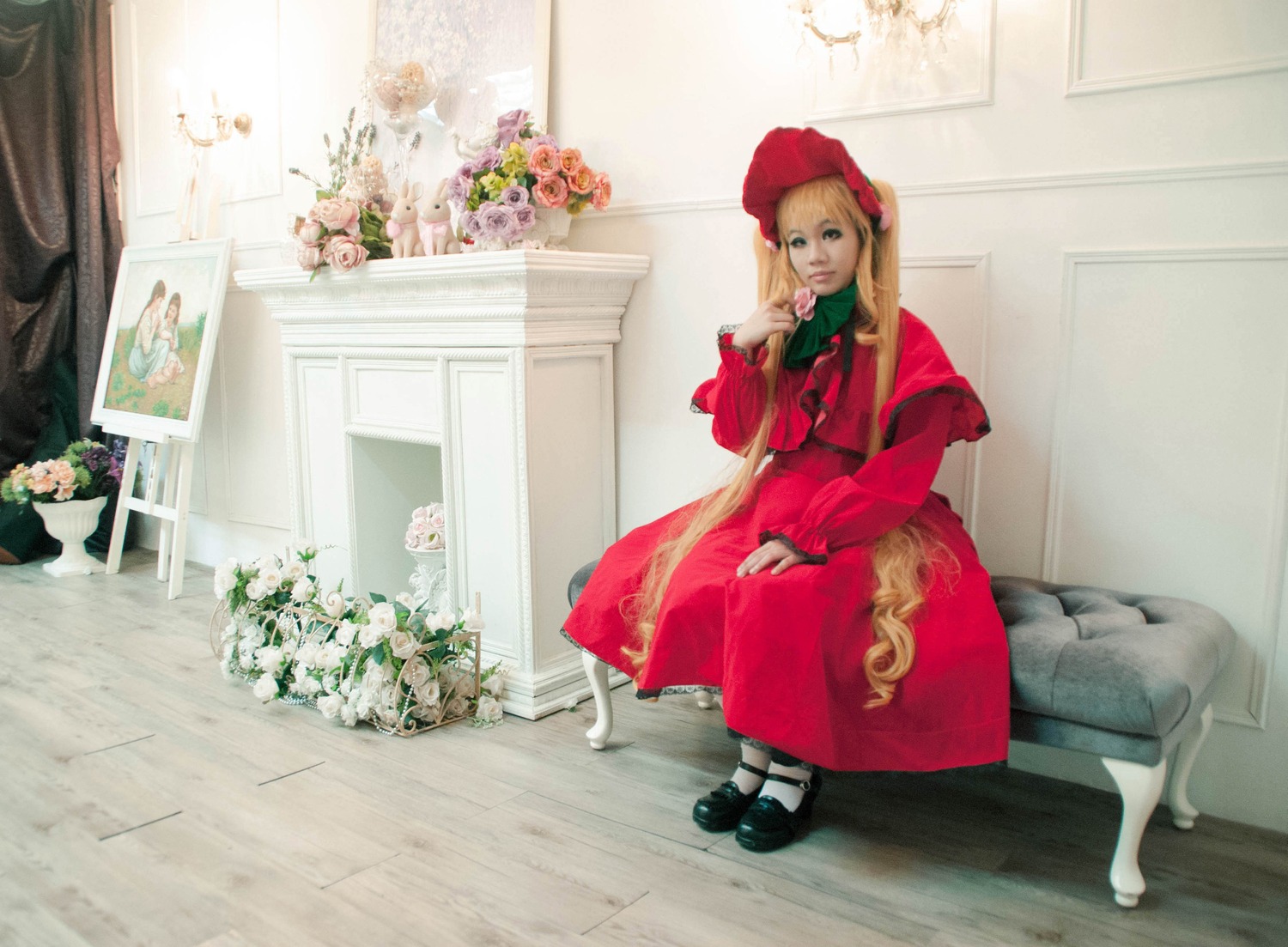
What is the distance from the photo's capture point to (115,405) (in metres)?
4.45

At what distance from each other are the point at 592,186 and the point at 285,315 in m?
1.27

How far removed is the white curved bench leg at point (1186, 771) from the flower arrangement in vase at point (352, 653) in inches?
64.5

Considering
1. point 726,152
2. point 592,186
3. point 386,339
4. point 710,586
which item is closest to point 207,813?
point 710,586

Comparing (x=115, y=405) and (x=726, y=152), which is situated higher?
(x=726, y=152)

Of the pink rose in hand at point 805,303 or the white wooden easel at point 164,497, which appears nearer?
the pink rose in hand at point 805,303

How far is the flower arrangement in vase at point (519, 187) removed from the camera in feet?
9.05

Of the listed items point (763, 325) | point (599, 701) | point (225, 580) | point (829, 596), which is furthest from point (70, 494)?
point (829, 596)

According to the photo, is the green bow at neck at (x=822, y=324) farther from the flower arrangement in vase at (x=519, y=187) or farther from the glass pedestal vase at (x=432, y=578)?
the glass pedestal vase at (x=432, y=578)

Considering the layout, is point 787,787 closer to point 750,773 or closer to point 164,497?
point 750,773

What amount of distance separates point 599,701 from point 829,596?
83 cm

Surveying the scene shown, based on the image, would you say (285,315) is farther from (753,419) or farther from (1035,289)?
(1035,289)

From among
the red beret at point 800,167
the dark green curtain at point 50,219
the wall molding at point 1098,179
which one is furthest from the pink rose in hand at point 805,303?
the dark green curtain at point 50,219

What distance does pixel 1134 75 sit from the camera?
2.17 meters

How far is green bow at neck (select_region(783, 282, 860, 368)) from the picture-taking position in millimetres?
2217
